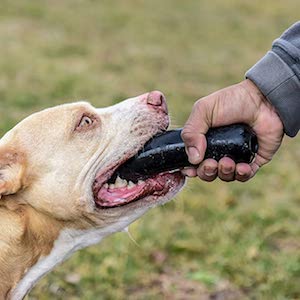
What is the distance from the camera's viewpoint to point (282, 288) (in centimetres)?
507

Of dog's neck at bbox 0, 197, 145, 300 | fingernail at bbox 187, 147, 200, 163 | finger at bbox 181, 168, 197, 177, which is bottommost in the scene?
dog's neck at bbox 0, 197, 145, 300

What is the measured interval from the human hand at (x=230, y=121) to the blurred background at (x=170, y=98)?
1867 millimetres

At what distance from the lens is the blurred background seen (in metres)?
5.19

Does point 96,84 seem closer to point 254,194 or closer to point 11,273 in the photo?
point 254,194

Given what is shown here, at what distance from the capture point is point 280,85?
3410mm

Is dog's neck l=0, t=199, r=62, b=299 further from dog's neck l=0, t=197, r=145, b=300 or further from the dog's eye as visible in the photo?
the dog's eye

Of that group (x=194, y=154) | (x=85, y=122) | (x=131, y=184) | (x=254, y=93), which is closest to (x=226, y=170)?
(x=194, y=154)

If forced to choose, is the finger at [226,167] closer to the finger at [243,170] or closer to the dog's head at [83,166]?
the finger at [243,170]

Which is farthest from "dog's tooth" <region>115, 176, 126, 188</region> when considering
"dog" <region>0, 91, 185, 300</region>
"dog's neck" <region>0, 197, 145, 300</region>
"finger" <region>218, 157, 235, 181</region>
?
"finger" <region>218, 157, 235, 181</region>

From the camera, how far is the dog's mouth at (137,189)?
380cm

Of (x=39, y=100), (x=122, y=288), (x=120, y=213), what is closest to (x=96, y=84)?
(x=39, y=100)

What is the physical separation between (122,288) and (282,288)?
1.16m

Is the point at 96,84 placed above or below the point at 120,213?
below

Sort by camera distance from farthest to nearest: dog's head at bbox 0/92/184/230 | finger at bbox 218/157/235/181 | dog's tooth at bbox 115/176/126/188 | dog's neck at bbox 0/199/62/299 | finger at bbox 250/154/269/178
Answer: dog's tooth at bbox 115/176/126/188 < dog's head at bbox 0/92/184/230 < dog's neck at bbox 0/199/62/299 < finger at bbox 250/154/269/178 < finger at bbox 218/157/235/181
